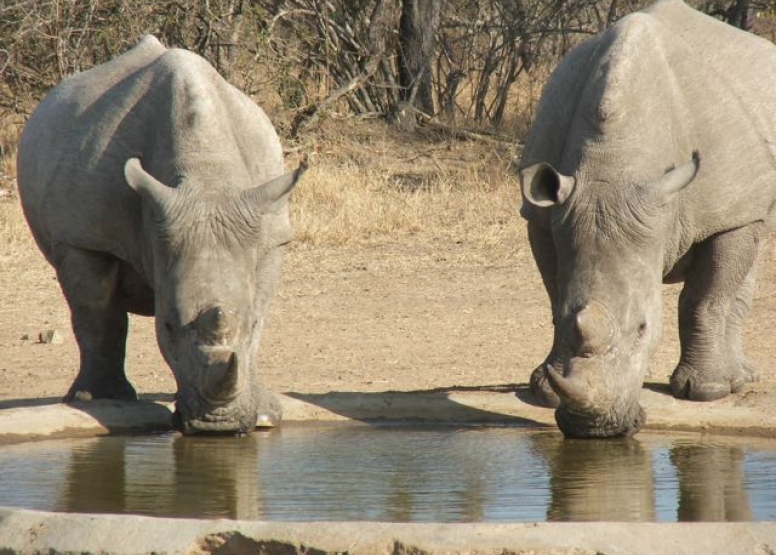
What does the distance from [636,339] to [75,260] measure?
2.61 m

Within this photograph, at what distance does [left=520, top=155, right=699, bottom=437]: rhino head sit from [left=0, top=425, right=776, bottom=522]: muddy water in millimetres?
223

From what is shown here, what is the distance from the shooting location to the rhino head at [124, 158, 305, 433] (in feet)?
21.4

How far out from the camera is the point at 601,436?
6.70 meters

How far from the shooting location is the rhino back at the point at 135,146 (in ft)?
23.3

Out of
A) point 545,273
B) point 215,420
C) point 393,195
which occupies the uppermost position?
point 393,195

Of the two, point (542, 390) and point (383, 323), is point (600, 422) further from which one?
point (383, 323)

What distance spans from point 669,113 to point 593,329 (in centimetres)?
139

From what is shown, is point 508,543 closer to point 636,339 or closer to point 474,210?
point 636,339

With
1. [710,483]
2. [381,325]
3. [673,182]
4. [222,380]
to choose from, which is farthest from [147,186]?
[381,325]

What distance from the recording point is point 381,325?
10922mm

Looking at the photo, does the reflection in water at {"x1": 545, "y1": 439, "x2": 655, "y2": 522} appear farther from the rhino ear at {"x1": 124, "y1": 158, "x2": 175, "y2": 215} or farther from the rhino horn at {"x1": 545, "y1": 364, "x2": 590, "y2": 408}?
the rhino ear at {"x1": 124, "y1": 158, "x2": 175, "y2": 215}

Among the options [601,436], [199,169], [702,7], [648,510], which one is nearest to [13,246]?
[199,169]

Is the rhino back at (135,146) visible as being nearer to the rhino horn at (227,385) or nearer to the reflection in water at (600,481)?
the rhino horn at (227,385)

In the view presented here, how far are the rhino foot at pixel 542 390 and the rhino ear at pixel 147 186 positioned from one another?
1.90 meters
